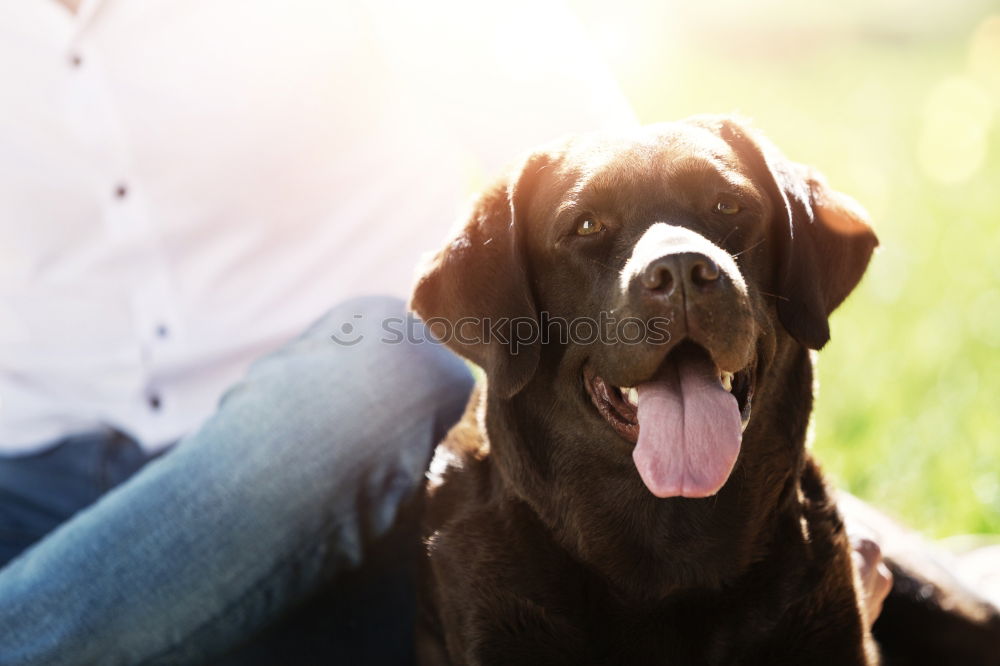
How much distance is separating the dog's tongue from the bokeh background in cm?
87

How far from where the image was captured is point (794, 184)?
2670 millimetres

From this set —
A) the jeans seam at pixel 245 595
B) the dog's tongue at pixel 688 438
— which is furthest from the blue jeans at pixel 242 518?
the dog's tongue at pixel 688 438

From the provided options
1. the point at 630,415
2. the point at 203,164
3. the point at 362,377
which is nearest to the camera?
the point at 630,415

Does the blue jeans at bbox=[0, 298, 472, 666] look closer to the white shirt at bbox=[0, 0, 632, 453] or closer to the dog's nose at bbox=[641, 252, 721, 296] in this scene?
the white shirt at bbox=[0, 0, 632, 453]

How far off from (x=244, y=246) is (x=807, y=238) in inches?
67.3

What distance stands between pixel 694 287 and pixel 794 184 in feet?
1.80

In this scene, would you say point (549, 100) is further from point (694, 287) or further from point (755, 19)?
point (755, 19)

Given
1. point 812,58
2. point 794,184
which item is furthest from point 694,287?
point 812,58

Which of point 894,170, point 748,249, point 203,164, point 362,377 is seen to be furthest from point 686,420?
point 894,170

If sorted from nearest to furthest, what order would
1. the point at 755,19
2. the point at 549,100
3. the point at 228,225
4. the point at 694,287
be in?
1. the point at 694,287
2. the point at 549,100
3. the point at 228,225
4. the point at 755,19

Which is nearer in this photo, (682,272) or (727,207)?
(682,272)

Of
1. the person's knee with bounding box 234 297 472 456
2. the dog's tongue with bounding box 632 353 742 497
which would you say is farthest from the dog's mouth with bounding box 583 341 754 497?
the person's knee with bounding box 234 297 472 456

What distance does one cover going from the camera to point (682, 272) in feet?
7.48

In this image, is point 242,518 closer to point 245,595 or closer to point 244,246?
point 245,595
